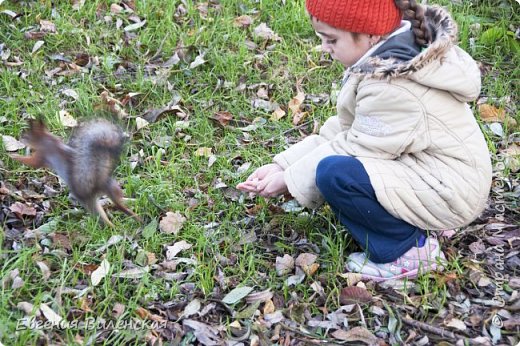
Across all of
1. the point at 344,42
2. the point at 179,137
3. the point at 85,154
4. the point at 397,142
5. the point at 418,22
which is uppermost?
the point at 418,22

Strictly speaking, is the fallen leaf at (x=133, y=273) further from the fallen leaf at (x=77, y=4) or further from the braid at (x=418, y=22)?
the fallen leaf at (x=77, y=4)

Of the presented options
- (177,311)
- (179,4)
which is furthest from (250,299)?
(179,4)

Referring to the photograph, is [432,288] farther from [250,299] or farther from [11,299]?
[11,299]

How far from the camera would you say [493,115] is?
404 cm

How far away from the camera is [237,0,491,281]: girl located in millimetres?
2666

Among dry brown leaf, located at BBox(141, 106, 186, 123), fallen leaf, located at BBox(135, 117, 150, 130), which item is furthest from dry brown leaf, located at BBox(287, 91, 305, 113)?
fallen leaf, located at BBox(135, 117, 150, 130)

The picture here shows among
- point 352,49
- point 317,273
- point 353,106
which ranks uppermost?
point 352,49

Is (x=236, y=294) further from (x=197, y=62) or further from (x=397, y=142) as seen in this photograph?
(x=197, y=62)

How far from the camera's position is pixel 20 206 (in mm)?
3201

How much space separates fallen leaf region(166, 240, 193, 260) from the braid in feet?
4.29

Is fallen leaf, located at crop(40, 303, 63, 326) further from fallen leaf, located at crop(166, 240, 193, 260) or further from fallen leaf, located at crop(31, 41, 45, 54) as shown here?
fallen leaf, located at crop(31, 41, 45, 54)

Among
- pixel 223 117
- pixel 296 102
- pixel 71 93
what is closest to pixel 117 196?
pixel 223 117

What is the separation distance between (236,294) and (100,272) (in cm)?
56

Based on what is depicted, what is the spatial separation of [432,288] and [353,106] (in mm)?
818
